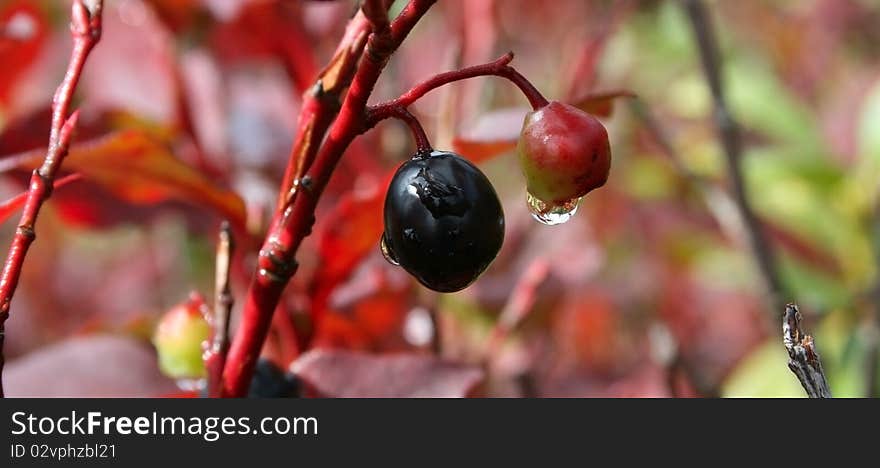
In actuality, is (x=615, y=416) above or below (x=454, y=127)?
A: below

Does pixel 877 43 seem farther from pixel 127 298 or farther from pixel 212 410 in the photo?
pixel 212 410

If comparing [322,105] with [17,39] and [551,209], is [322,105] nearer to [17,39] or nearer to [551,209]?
[551,209]

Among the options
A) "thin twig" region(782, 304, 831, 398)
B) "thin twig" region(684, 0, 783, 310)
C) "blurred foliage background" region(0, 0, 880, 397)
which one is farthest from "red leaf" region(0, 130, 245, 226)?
"thin twig" region(684, 0, 783, 310)

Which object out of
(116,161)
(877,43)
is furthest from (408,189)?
(877,43)

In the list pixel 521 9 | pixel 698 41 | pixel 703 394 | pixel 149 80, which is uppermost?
pixel 521 9

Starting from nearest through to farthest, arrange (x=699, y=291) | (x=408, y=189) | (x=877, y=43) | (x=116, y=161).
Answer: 1. (x=408, y=189)
2. (x=116, y=161)
3. (x=699, y=291)
4. (x=877, y=43)

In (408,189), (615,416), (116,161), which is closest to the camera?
(408,189)
